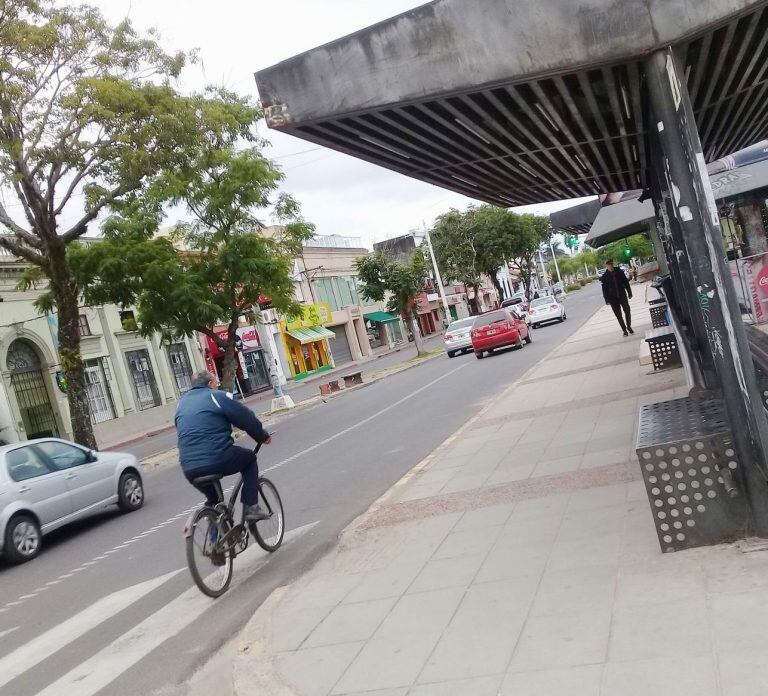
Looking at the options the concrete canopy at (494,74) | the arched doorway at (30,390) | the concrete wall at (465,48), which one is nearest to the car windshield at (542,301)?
the arched doorway at (30,390)

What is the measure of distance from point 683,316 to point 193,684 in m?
6.42

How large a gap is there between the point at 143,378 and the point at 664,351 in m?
31.3

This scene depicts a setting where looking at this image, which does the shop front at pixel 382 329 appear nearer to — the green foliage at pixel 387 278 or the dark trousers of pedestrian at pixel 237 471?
the green foliage at pixel 387 278

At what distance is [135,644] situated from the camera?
5828 millimetres

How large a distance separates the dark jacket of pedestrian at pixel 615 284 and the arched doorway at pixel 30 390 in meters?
22.7

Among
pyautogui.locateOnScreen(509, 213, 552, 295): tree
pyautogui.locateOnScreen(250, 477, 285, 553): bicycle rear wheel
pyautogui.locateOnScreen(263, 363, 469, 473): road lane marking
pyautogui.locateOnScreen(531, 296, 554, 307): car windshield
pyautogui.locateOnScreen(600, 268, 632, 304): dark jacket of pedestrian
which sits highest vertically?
pyautogui.locateOnScreen(509, 213, 552, 295): tree

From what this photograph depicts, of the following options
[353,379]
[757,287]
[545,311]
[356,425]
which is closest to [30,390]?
[353,379]

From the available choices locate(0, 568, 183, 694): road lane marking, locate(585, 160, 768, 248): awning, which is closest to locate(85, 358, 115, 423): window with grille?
locate(585, 160, 768, 248): awning

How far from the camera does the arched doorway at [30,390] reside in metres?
32.6

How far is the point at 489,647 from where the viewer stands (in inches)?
161

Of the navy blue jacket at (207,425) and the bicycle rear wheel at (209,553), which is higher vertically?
the navy blue jacket at (207,425)

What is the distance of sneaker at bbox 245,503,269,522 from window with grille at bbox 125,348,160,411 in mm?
33429

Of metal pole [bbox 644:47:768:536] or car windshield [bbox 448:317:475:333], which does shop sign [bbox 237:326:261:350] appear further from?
metal pole [bbox 644:47:768:536]

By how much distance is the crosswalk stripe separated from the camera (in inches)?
207
